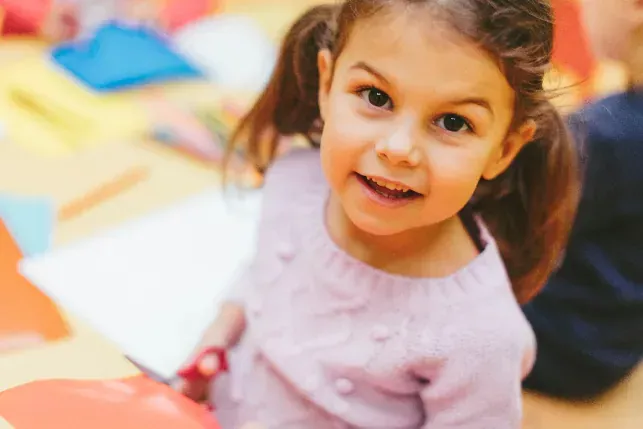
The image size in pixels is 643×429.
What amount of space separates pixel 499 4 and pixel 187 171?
0.64 m

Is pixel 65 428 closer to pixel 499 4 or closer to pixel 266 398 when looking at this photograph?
pixel 266 398

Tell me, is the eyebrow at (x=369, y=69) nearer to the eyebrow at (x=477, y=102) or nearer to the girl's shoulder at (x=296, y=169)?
the eyebrow at (x=477, y=102)

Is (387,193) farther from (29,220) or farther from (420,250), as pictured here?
(29,220)

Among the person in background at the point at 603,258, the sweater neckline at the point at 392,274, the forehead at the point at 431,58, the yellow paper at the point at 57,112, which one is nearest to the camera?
the forehead at the point at 431,58

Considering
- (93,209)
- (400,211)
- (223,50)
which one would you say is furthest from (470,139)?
(223,50)

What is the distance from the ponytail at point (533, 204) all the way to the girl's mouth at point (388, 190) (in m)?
0.16

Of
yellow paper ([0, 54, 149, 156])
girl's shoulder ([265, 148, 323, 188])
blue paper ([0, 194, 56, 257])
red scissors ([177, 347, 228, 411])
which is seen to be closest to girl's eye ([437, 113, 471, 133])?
girl's shoulder ([265, 148, 323, 188])

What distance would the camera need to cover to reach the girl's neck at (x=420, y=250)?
615 millimetres

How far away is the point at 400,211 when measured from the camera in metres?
0.54

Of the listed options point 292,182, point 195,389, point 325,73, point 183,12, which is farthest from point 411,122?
point 183,12

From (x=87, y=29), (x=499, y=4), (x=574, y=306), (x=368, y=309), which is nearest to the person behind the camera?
(x=499, y=4)

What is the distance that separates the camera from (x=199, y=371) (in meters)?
A: 0.70

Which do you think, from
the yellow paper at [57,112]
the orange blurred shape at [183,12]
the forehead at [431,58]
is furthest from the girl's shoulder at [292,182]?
the orange blurred shape at [183,12]

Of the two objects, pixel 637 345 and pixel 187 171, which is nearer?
pixel 637 345
